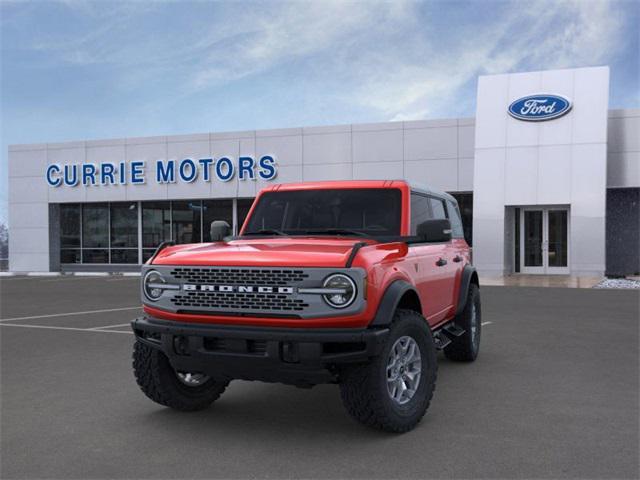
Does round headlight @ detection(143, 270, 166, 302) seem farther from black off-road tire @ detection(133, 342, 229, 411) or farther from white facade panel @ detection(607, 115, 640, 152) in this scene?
white facade panel @ detection(607, 115, 640, 152)

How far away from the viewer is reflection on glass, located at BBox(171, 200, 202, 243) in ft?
94.5

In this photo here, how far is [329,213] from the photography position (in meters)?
5.69

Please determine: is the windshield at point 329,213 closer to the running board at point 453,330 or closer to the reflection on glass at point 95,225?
the running board at point 453,330

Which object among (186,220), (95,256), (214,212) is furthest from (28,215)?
(214,212)

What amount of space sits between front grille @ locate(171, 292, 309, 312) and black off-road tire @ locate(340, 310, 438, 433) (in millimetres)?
603

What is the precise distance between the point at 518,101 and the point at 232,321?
805 inches

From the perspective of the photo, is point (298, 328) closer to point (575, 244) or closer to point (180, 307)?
point (180, 307)

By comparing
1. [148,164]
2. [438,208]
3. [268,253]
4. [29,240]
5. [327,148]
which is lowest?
[29,240]

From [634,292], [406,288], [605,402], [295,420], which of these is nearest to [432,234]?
[406,288]

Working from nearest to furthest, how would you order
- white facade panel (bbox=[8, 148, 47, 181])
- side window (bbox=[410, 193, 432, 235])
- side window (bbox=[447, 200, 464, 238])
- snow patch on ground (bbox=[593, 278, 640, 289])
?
side window (bbox=[410, 193, 432, 235]), side window (bbox=[447, 200, 464, 238]), snow patch on ground (bbox=[593, 278, 640, 289]), white facade panel (bbox=[8, 148, 47, 181])

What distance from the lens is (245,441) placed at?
4410 mm

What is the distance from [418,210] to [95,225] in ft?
90.1

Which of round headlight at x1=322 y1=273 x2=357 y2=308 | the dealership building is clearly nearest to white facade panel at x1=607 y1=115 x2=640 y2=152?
the dealership building

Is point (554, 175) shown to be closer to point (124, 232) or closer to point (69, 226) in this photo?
point (124, 232)
